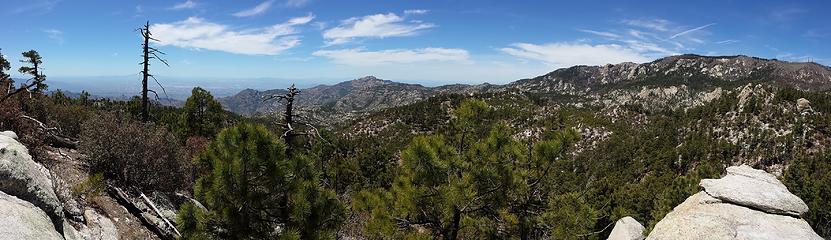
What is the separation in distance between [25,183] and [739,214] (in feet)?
38.5

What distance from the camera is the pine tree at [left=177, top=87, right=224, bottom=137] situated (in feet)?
94.3

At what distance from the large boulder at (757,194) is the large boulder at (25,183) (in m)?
11.8

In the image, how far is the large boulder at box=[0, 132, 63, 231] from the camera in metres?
5.75

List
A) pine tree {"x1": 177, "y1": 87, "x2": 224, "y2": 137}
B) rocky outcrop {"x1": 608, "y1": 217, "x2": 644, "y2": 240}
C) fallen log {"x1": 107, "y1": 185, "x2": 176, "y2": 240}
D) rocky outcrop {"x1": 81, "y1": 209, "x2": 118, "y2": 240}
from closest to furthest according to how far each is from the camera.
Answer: rocky outcrop {"x1": 81, "y1": 209, "x2": 118, "y2": 240}, fallen log {"x1": 107, "y1": 185, "x2": 176, "y2": 240}, rocky outcrop {"x1": 608, "y1": 217, "x2": 644, "y2": 240}, pine tree {"x1": 177, "y1": 87, "x2": 224, "y2": 137}

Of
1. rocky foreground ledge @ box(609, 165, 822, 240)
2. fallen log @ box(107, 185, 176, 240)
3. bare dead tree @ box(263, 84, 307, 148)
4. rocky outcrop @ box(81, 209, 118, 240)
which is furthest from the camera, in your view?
fallen log @ box(107, 185, 176, 240)

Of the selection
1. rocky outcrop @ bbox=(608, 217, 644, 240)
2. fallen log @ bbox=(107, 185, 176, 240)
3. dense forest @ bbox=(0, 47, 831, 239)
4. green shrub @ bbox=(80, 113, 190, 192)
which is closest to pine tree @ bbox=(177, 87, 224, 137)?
dense forest @ bbox=(0, 47, 831, 239)

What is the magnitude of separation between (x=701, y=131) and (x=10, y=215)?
108 metres

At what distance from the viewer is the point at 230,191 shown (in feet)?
22.8

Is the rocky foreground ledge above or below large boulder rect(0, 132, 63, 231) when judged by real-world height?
below

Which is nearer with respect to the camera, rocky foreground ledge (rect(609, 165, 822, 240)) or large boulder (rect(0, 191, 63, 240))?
large boulder (rect(0, 191, 63, 240))

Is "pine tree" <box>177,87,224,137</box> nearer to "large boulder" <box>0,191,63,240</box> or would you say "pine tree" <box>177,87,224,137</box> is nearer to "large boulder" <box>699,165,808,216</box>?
"large boulder" <box>0,191,63,240</box>

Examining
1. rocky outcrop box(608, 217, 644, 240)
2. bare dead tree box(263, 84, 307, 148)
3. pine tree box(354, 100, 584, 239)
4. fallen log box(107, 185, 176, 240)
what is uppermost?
bare dead tree box(263, 84, 307, 148)

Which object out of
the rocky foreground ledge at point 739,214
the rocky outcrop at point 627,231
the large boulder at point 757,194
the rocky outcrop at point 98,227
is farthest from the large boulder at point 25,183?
the rocky outcrop at point 627,231

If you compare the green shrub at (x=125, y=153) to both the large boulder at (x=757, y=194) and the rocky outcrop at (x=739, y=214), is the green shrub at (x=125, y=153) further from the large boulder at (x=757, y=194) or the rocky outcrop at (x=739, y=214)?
the large boulder at (x=757, y=194)
